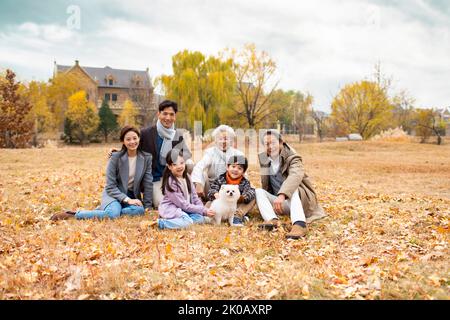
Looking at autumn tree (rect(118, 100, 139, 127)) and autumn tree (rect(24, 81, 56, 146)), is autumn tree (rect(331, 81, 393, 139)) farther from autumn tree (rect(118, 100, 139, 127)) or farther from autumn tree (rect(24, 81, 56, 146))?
autumn tree (rect(24, 81, 56, 146))

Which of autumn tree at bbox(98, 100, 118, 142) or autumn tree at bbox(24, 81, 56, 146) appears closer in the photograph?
autumn tree at bbox(24, 81, 56, 146)

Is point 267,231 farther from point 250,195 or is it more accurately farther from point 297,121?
point 297,121

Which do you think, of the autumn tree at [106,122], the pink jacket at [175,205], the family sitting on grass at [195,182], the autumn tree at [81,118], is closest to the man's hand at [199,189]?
the family sitting on grass at [195,182]

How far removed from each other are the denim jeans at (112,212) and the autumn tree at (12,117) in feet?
70.5

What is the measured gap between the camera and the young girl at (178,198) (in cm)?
550

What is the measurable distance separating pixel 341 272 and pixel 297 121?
1592 inches

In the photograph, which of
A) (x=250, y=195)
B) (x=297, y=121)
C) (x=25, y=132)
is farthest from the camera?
(x=297, y=121)

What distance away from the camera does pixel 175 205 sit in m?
5.61

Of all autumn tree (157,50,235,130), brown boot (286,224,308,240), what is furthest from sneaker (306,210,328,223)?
autumn tree (157,50,235,130)

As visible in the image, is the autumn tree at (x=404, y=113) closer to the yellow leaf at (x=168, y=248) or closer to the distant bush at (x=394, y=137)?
the distant bush at (x=394, y=137)

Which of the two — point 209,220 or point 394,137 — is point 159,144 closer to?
point 209,220

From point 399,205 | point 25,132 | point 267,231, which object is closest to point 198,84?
point 25,132

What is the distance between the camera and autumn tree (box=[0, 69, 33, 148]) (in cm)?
2422
